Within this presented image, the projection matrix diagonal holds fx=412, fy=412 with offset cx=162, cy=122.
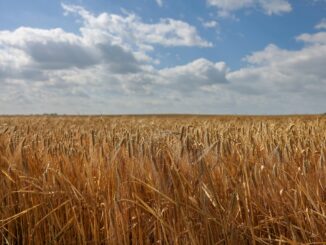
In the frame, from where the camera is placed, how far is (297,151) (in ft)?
9.04

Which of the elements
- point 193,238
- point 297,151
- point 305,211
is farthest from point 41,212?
point 297,151

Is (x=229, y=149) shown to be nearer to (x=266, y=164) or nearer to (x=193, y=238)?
(x=266, y=164)

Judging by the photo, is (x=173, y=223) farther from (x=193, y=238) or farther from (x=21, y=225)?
(x=21, y=225)

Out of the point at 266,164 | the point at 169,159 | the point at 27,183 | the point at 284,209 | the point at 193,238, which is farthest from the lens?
the point at 27,183

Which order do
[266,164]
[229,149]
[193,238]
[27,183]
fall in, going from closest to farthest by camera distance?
[193,238]
[266,164]
[27,183]
[229,149]

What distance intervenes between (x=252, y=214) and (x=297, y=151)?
37.8 inches

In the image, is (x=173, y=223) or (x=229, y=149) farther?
(x=229, y=149)

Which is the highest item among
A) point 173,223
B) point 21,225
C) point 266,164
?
point 266,164

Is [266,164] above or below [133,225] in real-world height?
above

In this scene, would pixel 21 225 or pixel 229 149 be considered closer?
pixel 21 225

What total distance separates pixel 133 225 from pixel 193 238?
0.37m

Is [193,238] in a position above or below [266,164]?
below

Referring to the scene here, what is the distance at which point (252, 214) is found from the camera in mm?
1956

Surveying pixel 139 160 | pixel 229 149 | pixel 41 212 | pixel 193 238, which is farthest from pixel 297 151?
pixel 41 212
